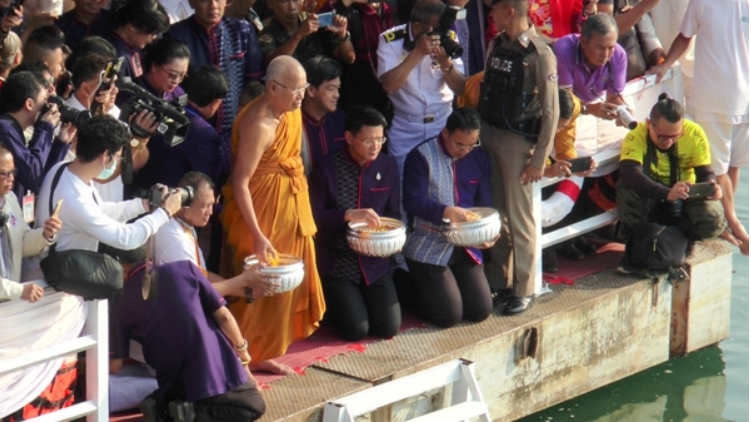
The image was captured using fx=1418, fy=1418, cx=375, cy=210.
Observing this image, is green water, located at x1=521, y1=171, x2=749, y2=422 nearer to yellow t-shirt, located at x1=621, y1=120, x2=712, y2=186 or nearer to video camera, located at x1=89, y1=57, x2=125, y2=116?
yellow t-shirt, located at x1=621, y1=120, x2=712, y2=186

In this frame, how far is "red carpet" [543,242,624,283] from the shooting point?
8617mm

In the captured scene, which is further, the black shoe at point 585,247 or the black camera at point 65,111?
the black shoe at point 585,247

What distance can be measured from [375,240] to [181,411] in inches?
59.7

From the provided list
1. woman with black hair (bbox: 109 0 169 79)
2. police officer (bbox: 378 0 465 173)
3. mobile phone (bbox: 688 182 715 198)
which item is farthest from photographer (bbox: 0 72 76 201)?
mobile phone (bbox: 688 182 715 198)

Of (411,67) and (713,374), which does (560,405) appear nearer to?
(713,374)

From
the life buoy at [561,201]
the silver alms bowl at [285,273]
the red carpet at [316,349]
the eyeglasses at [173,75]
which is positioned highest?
the eyeglasses at [173,75]

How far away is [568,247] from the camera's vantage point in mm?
8992

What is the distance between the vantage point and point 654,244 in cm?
847

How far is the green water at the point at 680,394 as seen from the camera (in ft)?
26.9

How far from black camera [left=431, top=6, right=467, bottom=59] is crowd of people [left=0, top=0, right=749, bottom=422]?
26 mm

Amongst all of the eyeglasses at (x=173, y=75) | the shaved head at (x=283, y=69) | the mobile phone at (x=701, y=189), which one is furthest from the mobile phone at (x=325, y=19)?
the mobile phone at (x=701, y=189)

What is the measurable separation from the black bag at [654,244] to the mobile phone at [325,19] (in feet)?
6.86

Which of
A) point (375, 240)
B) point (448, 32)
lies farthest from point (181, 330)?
point (448, 32)

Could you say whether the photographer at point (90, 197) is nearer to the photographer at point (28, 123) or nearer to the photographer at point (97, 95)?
the photographer at point (28, 123)
